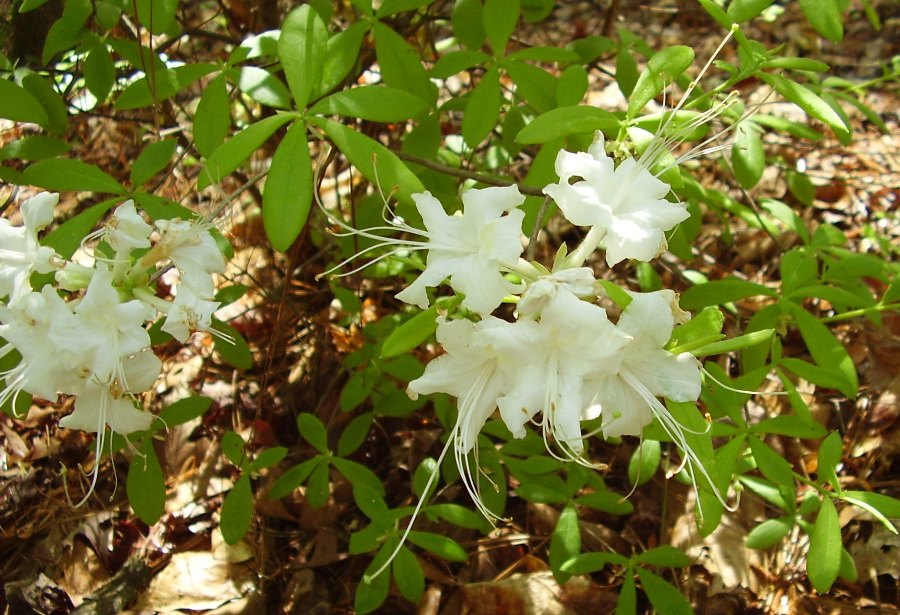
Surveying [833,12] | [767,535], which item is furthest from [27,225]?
[767,535]

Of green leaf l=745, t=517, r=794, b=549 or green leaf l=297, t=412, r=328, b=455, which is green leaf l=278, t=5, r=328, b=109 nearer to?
green leaf l=297, t=412, r=328, b=455

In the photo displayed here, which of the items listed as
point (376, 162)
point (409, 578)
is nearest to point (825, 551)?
point (409, 578)

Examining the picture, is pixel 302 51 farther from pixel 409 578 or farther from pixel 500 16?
pixel 409 578

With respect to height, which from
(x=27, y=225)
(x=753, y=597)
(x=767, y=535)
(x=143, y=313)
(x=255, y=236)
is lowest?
(x=753, y=597)

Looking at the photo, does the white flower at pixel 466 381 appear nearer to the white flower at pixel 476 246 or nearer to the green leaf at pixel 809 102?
the white flower at pixel 476 246

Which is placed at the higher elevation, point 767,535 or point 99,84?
point 99,84

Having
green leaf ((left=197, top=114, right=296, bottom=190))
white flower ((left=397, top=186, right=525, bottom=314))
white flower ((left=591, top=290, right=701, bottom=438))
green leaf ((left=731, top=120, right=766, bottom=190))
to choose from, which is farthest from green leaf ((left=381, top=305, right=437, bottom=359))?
green leaf ((left=731, top=120, right=766, bottom=190))

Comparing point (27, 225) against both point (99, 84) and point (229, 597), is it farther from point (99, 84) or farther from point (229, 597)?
point (229, 597)
